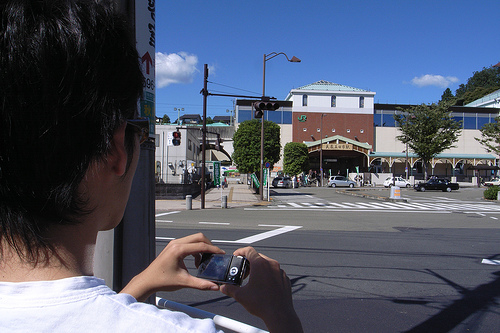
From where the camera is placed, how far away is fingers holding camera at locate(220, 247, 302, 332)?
0.94 metres

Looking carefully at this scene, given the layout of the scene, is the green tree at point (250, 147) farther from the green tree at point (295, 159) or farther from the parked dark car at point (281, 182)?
the green tree at point (295, 159)

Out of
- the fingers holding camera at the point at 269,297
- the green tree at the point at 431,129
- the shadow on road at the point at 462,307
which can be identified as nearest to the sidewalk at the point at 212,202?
the shadow on road at the point at 462,307

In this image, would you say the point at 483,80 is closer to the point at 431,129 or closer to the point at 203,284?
the point at 431,129

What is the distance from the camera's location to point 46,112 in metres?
0.75

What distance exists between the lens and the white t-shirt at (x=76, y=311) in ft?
2.14

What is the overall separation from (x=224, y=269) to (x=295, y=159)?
5118 cm

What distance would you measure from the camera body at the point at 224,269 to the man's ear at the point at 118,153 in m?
0.37

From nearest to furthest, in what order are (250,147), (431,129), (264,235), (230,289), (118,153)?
(118,153) < (230,289) < (264,235) < (250,147) < (431,129)

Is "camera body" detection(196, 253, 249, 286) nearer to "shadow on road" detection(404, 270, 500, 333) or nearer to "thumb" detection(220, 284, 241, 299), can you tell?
"thumb" detection(220, 284, 241, 299)

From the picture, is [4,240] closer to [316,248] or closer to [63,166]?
[63,166]

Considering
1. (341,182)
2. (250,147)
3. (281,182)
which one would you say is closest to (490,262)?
(250,147)

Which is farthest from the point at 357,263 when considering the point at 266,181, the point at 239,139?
the point at 239,139

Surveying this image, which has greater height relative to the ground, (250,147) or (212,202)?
(250,147)

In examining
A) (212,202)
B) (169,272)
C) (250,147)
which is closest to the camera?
(169,272)
